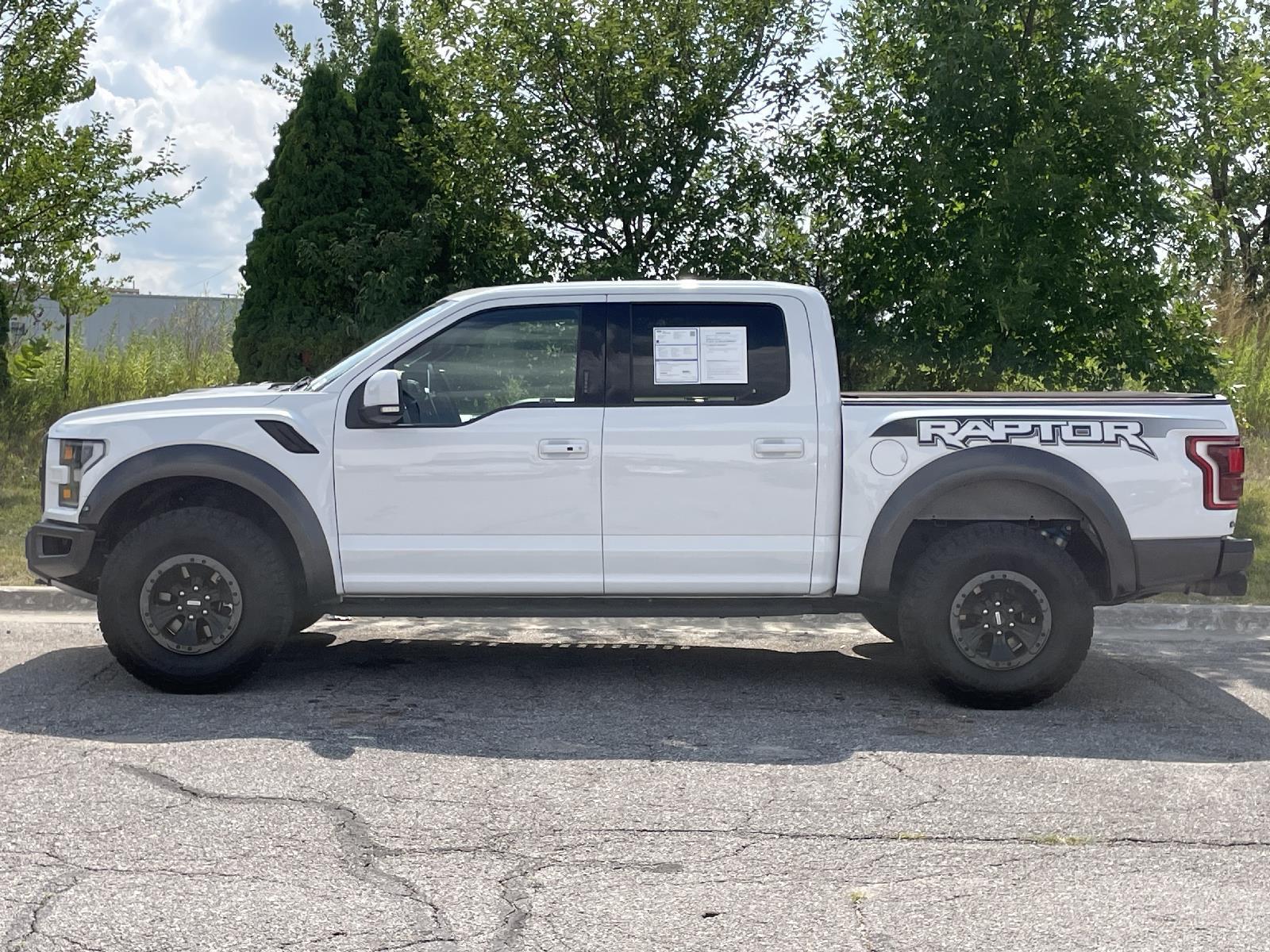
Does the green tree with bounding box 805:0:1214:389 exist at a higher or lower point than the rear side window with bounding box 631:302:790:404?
higher

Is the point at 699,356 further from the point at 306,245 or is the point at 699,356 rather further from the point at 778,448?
the point at 306,245

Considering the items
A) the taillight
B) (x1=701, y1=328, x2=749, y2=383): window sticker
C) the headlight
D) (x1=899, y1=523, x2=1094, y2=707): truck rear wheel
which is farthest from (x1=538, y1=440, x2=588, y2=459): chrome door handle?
the taillight

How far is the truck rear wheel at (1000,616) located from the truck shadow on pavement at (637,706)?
19 centimetres

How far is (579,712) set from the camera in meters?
6.86

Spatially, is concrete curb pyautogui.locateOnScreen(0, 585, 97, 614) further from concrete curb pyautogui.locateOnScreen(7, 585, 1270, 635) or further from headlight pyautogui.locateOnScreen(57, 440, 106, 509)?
headlight pyautogui.locateOnScreen(57, 440, 106, 509)

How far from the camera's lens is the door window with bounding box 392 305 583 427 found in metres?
7.18

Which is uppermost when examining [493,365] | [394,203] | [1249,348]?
[394,203]

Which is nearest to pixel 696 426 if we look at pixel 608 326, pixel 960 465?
pixel 608 326

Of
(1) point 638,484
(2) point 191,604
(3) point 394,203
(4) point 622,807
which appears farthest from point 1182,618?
(3) point 394,203

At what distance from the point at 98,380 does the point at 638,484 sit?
13.2 meters

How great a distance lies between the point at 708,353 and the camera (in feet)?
23.6

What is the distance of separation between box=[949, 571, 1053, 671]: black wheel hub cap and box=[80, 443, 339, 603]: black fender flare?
3028mm

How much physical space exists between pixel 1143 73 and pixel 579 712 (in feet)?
28.8

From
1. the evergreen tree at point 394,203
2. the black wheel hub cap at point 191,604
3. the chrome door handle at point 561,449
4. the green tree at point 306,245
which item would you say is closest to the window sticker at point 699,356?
the chrome door handle at point 561,449
